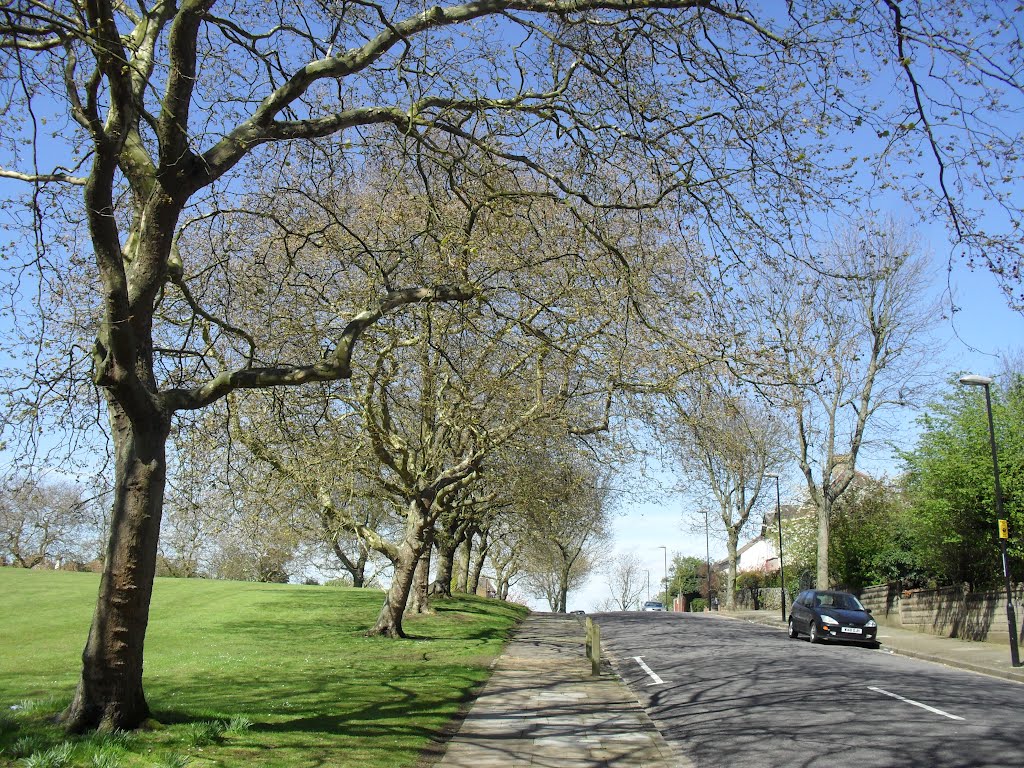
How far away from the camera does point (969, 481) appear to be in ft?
80.0

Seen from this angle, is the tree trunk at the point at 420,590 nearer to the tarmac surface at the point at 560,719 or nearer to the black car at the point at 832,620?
the tarmac surface at the point at 560,719

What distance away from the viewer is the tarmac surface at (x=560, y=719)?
8.82 m

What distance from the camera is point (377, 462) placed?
22.9m

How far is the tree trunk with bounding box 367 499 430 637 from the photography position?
68.5ft

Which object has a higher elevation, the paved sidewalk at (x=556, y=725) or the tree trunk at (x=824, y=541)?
the tree trunk at (x=824, y=541)

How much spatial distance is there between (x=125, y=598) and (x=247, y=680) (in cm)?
556

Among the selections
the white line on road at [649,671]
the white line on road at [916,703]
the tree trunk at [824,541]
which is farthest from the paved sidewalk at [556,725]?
the tree trunk at [824,541]

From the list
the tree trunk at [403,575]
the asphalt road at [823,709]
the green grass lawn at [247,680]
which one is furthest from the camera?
the tree trunk at [403,575]

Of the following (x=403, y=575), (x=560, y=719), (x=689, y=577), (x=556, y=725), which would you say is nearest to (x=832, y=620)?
(x=403, y=575)

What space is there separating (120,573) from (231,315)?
7.19 meters

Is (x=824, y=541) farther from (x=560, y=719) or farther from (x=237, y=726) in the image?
(x=237, y=726)

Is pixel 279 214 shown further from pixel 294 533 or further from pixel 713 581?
pixel 713 581

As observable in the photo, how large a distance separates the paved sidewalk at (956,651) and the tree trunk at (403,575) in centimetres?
1318

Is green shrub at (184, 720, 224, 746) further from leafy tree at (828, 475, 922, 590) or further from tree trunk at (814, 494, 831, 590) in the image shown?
leafy tree at (828, 475, 922, 590)
